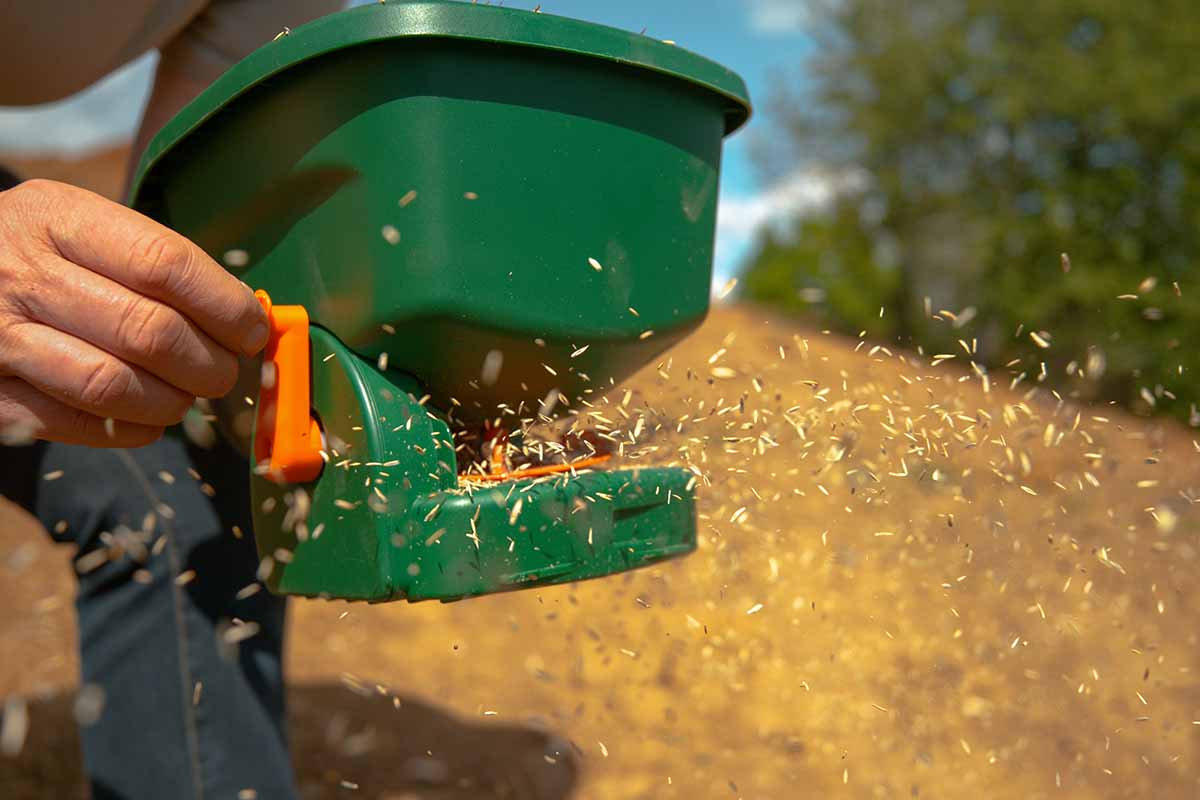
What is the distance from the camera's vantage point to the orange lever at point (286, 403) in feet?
3.73

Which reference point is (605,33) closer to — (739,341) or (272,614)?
(272,614)

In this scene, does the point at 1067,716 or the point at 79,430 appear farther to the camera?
the point at 1067,716

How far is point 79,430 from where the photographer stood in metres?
1.12

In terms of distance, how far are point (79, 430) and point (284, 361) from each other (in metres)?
0.24

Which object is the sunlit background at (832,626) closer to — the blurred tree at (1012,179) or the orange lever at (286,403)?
the orange lever at (286,403)

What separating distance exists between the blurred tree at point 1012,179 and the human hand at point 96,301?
8.39 m

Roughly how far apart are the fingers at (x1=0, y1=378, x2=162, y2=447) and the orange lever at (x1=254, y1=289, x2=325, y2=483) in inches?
5.8

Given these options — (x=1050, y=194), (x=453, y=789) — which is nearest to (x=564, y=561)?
(x=453, y=789)

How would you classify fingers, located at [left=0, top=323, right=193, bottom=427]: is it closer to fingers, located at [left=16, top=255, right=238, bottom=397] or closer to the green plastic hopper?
fingers, located at [left=16, top=255, right=238, bottom=397]

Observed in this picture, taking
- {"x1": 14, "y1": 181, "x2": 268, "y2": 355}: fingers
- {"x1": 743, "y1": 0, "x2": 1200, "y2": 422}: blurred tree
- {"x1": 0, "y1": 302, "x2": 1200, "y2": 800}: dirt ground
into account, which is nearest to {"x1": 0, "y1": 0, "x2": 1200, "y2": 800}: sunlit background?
{"x1": 0, "y1": 302, "x2": 1200, "y2": 800}: dirt ground

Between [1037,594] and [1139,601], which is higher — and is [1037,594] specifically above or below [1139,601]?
above

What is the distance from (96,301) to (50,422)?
0.58 ft

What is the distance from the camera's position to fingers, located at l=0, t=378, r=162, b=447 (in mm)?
1084

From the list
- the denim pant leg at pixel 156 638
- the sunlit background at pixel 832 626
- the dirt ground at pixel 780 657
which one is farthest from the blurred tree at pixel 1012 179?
the denim pant leg at pixel 156 638
